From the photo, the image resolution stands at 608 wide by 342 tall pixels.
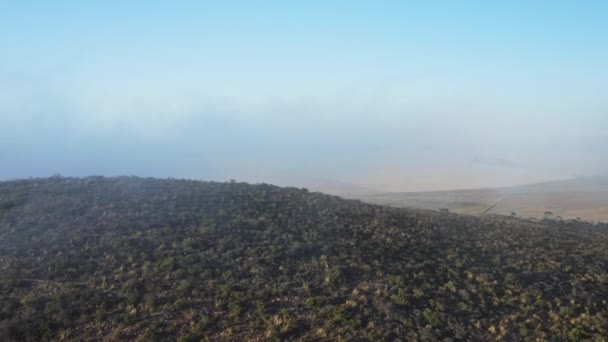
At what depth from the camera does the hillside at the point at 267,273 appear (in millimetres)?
13398

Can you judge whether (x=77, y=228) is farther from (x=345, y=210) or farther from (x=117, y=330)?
(x=345, y=210)

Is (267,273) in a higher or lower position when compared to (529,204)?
lower

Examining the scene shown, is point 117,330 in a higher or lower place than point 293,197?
lower

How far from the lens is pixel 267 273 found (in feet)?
55.5

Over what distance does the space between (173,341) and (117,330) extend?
4.87 ft

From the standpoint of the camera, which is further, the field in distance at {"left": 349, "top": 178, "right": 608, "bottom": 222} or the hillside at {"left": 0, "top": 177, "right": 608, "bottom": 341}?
the field in distance at {"left": 349, "top": 178, "right": 608, "bottom": 222}

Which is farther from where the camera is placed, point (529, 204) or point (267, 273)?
point (529, 204)

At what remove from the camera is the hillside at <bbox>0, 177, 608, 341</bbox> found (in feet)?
44.0

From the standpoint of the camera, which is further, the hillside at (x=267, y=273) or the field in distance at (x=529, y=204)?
the field in distance at (x=529, y=204)

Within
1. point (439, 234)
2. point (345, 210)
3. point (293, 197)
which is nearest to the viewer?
point (439, 234)

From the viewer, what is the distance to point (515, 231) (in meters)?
27.0

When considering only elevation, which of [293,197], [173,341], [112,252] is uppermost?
[293,197]

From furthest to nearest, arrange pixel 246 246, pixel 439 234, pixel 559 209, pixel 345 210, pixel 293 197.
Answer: pixel 559 209
pixel 293 197
pixel 345 210
pixel 439 234
pixel 246 246

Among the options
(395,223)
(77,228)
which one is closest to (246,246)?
(77,228)
